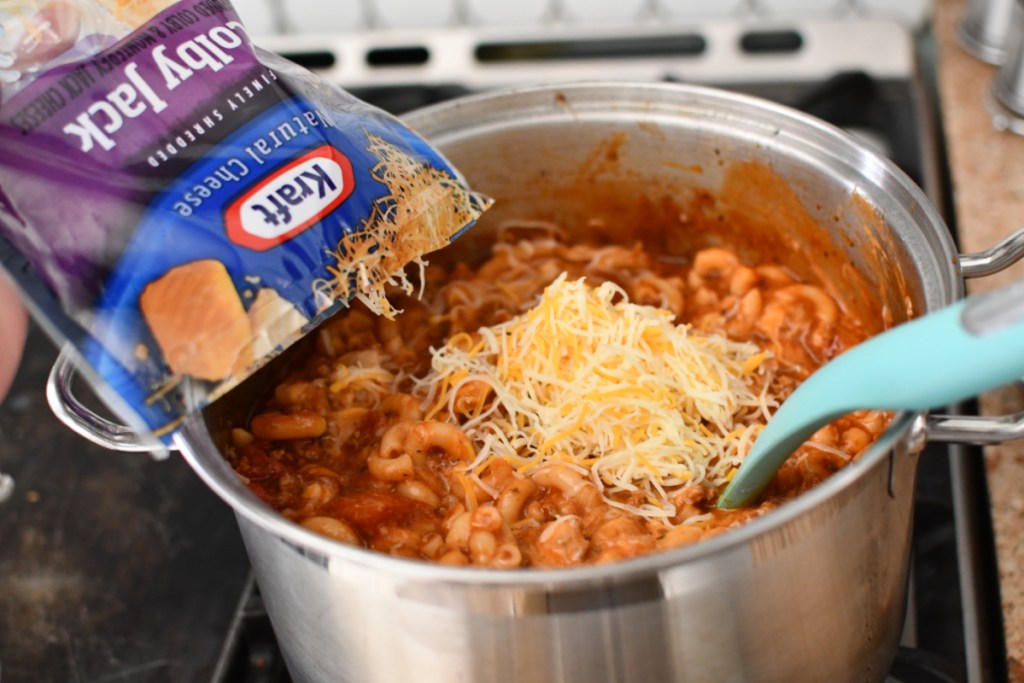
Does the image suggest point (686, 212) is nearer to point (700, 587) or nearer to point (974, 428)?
point (974, 428)

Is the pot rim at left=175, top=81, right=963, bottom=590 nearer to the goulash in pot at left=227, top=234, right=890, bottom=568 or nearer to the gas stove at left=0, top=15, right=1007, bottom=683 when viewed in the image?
the goulash in pot at left=227, top=234, right=890, bottom=568

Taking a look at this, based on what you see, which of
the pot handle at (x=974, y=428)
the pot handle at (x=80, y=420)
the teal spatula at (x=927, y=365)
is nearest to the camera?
the teal spatula at (x=927, y=365)

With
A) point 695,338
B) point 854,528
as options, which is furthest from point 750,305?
point 854,528

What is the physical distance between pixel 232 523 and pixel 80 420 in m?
0.60

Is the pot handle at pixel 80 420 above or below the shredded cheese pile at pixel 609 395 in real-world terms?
below

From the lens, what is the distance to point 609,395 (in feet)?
4.50

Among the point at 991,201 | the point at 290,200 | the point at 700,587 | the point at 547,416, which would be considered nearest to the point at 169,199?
the point at 290,200

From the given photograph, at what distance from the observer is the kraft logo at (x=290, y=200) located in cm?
118

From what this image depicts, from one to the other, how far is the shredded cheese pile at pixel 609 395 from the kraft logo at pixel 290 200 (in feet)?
1.12

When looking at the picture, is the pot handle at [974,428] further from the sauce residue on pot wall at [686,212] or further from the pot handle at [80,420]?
the pot handle at [80,420]

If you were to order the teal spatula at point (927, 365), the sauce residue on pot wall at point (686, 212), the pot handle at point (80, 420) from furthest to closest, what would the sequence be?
the sauce residue on pot wall at point (686, 212) < the pot handle at point (80, 420) < the teal spatula at point (927, 365)

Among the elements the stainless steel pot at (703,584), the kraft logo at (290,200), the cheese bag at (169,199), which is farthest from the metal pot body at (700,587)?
the kraft logo at (290,200)

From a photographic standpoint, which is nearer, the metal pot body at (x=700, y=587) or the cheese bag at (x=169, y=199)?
the metal pot body at (x=700, y=587)

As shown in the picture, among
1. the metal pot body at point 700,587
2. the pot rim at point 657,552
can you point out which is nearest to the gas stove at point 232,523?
the metal pot body at point 700,587
